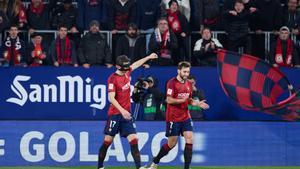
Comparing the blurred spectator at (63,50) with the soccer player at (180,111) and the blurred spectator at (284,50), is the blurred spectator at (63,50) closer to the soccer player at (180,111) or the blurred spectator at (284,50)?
the soccer player at (180,111)

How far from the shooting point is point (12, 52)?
19234 millimetres

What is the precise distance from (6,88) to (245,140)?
4.88 meters

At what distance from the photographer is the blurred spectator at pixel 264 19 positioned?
20078mm

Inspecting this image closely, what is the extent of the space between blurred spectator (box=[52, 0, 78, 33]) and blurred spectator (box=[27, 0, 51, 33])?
0.22 metres

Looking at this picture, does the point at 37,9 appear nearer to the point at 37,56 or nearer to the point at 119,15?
the point at 37,56

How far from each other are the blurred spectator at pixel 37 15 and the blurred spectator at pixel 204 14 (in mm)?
3153

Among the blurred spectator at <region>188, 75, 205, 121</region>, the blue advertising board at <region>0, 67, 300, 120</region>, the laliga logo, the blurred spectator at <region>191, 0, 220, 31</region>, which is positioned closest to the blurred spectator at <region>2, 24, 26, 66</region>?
the blue advertising board at <region>0, 67, 300, 120</region>

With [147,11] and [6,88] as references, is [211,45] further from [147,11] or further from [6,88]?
[6,88]

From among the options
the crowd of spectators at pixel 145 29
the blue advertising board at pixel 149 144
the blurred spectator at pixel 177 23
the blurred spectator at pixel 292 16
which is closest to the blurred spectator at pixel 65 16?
the crowd of spectators at pixel 145 29

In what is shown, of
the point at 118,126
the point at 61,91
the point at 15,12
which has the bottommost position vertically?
the point at 118,126

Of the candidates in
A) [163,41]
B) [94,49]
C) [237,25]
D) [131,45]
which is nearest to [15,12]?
[94,49]

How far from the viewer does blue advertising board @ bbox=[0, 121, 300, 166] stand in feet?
60.2

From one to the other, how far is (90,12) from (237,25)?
313 cm

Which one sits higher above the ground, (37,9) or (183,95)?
(37,9)
